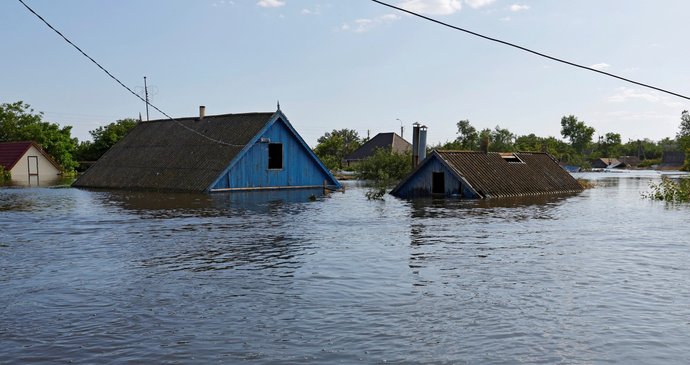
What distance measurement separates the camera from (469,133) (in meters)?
95.8

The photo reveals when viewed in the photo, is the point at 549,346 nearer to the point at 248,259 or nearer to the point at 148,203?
the point at 248,259

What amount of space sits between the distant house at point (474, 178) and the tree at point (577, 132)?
132m

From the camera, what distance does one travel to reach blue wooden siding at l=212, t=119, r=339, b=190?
125 ft

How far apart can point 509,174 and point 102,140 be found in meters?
54.7

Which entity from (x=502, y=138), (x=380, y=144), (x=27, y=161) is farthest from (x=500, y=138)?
(x=27, y=161)

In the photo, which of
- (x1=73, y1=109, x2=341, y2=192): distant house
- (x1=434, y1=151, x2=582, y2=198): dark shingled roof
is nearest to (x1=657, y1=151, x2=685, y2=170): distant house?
(x1=434, y1=151, x2=582, y2=198): dark shingled roof

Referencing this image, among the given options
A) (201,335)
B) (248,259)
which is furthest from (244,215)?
(201,335)

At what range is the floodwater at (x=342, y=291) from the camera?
28.8 ft

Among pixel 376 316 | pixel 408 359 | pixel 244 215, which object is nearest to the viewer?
pixel 408 359

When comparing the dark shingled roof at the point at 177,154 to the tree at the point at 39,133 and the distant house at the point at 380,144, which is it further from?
the distant house at the point at 380,144

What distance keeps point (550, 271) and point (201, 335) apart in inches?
321

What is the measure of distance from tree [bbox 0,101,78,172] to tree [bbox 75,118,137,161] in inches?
53.6

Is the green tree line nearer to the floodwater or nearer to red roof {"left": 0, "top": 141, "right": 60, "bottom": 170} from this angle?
red roof {"left": 0, "top": 141, "right": 60, "bottom": 170}

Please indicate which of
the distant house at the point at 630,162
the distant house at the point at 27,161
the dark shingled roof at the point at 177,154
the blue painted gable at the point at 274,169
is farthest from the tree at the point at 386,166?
the distant house at the point at 630,162
